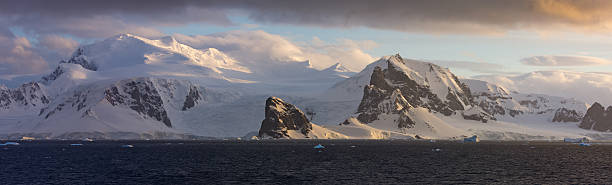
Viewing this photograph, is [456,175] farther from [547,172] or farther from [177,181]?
[177,181]

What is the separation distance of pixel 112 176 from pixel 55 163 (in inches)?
1971

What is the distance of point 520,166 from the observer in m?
186

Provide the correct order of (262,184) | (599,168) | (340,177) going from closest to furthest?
(262,184), (340,177), (599,168)

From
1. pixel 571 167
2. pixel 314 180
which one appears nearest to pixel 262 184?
pixel 314 180

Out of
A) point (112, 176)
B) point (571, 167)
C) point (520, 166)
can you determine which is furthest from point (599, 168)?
point (112, 176)

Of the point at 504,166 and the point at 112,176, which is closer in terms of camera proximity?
the point at 112,176

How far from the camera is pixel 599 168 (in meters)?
182

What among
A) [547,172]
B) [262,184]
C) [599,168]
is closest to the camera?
[262,184]

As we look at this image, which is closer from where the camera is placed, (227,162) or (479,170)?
(479,170)

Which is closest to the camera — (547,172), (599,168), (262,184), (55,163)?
(262,184)

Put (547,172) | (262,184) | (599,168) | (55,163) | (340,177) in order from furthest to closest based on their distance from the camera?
(55,163), (599,168), (547,172), (340,177), (262,184)

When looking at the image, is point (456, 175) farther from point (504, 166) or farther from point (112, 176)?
point (112, 176)

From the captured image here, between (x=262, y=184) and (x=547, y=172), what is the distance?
75009 millimetres

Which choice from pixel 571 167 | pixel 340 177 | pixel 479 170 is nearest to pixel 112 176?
pixel 340 177
